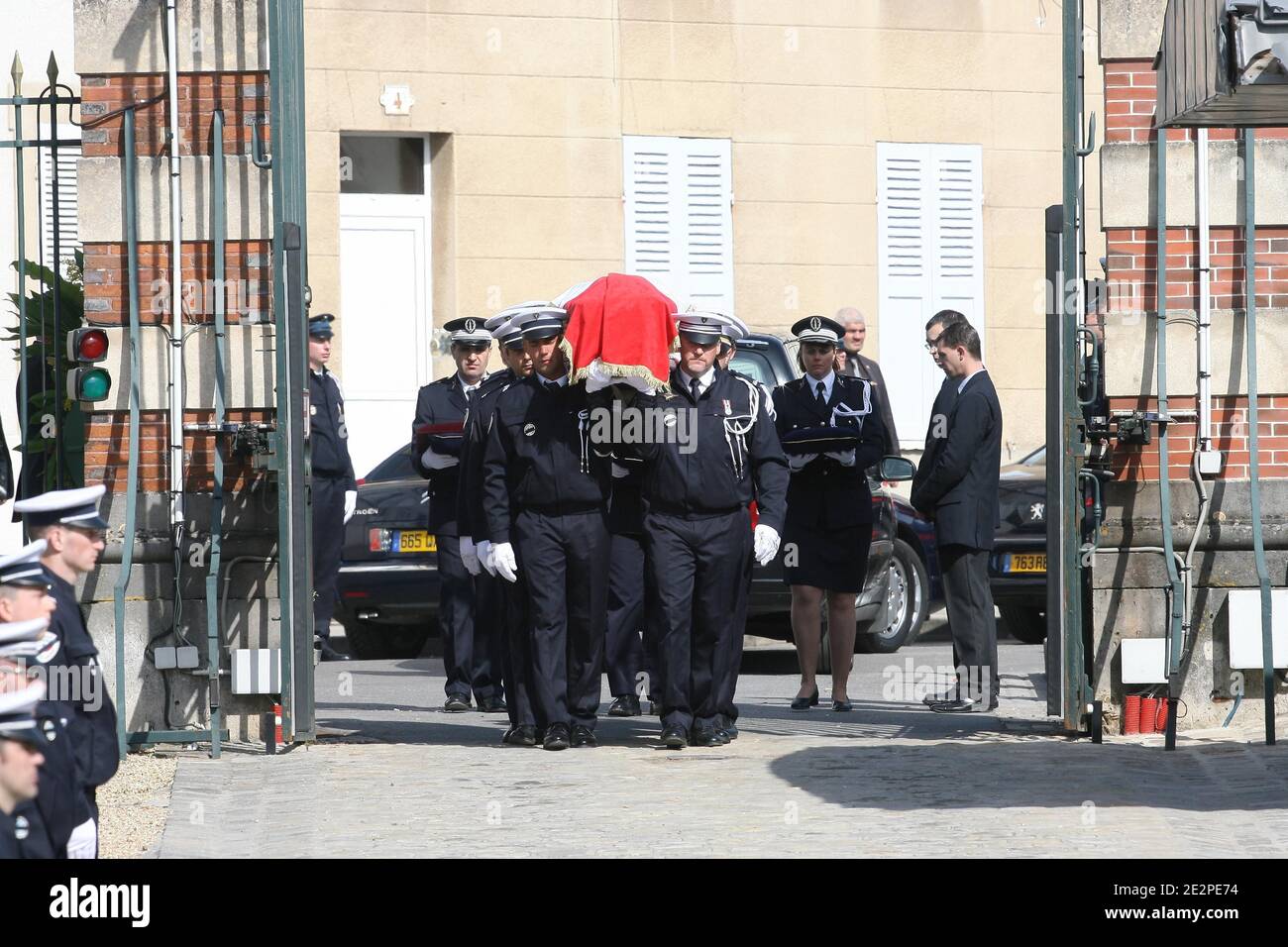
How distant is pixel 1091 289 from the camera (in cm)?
995

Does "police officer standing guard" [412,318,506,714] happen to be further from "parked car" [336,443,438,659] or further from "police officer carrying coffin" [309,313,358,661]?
"parked car" [336,443,438,659]

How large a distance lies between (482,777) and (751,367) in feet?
18.9

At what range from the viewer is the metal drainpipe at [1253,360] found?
9.95 meters

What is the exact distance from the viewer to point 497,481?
33.1 feet

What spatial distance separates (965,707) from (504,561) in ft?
9.37

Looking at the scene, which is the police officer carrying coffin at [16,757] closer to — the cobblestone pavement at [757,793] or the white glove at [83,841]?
the white glove at [83,841]

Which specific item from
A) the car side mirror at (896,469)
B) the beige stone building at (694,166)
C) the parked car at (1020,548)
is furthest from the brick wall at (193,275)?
the beige stone building at (694,166)

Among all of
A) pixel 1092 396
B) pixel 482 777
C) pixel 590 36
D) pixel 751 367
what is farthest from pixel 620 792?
pixel 590 36

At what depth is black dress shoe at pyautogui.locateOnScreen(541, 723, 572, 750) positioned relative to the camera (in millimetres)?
9867

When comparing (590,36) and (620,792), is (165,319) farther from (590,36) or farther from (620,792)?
(590,36)

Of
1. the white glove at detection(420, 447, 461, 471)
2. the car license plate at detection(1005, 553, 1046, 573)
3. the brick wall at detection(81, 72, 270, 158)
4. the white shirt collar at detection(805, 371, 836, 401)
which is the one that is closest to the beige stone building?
the car license plate at detection(1005, 553, 1046, 573)

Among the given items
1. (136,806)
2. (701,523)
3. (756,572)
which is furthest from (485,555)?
(756,572)

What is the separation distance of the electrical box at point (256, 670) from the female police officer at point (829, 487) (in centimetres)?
292

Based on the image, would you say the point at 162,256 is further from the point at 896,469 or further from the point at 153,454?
the point at 896,469
